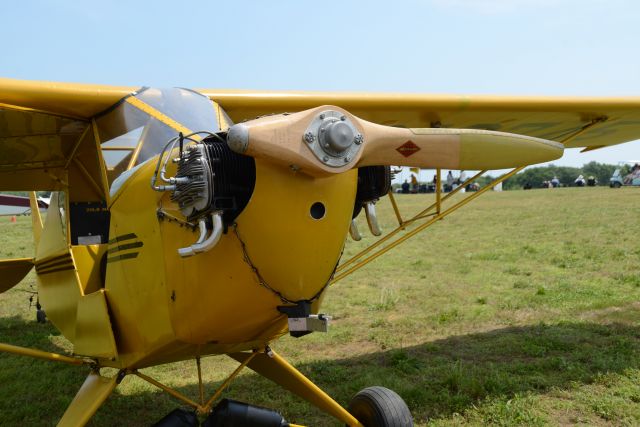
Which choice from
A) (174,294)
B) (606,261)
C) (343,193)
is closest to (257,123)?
(343,193)

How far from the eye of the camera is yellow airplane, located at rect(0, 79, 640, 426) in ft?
7.34

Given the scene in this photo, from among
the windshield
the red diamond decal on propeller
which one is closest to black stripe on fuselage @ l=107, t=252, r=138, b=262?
the windshield

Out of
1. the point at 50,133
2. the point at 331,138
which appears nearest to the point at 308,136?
the point at 331,138

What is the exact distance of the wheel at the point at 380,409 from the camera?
11.3 feet

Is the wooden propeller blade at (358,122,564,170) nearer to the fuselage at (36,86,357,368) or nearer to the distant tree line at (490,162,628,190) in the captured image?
the fuselage at (36,86,357,368)

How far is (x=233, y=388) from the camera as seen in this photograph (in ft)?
16.3

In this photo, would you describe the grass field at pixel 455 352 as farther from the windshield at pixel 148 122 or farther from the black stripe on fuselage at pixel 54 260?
the windshield at pixel 148 122

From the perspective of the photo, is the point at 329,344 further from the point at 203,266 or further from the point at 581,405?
the point at 203,266

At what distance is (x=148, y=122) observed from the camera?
3502 millimetres

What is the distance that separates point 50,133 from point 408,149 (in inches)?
122

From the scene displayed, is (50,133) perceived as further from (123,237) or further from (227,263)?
(227,263)

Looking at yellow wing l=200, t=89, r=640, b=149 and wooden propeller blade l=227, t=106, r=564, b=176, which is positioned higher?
yellow wing l=200, t=89, r=640, b=149

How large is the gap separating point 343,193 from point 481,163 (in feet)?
2.25

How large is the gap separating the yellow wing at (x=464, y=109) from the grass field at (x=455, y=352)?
6.90ft
